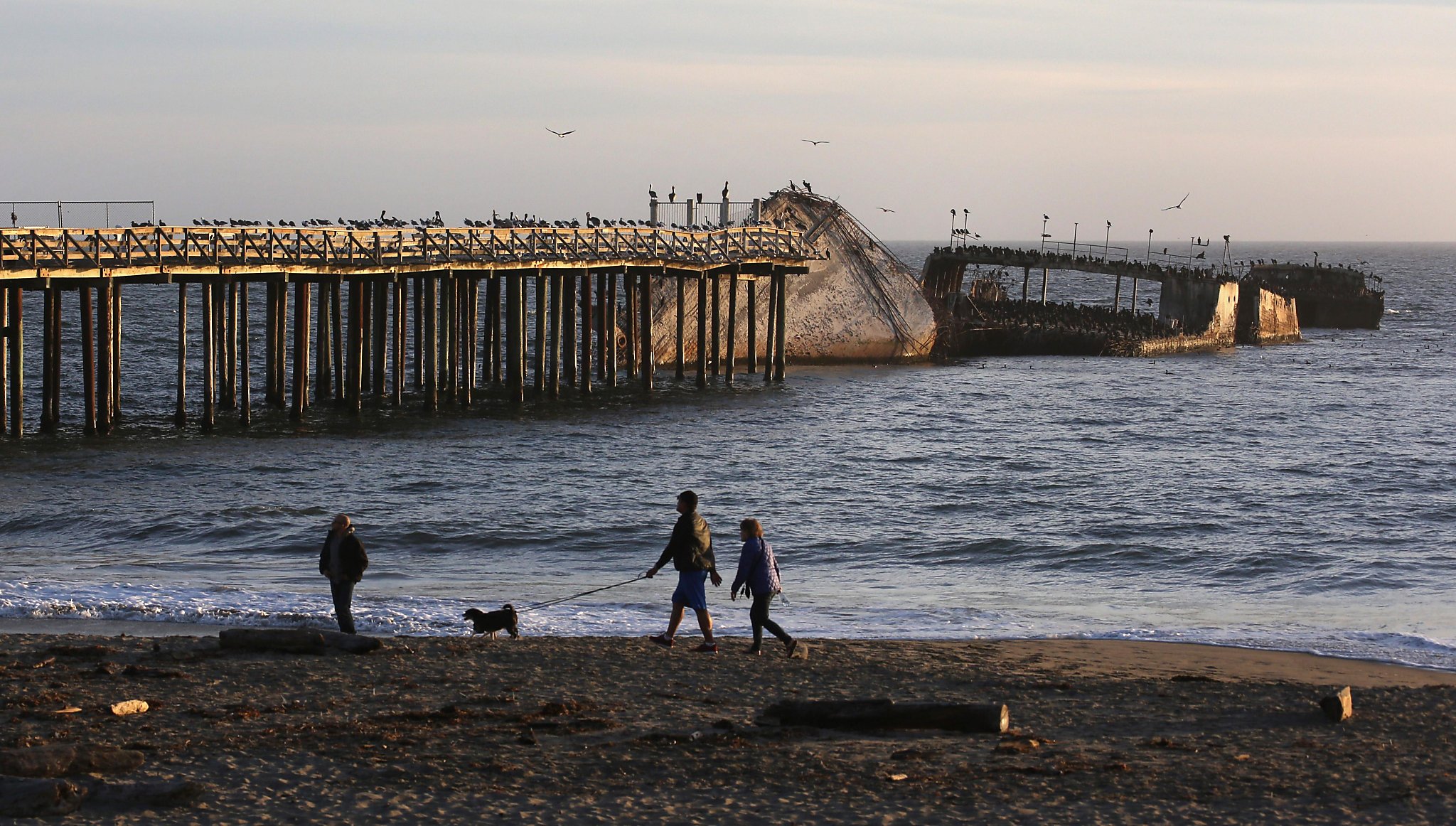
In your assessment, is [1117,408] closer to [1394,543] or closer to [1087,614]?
[1394,543]

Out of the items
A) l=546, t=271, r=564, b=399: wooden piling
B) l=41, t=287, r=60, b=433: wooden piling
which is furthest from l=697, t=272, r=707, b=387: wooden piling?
l=41, t=287, r=60, b=433: wooden piling

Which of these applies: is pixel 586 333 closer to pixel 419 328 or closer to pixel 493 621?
pixel 419 328

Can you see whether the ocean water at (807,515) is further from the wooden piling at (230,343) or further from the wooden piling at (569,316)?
the wooden piling at (569,316)

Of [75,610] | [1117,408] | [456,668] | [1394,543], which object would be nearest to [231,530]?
[75,610]

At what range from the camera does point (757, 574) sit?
16.6 m

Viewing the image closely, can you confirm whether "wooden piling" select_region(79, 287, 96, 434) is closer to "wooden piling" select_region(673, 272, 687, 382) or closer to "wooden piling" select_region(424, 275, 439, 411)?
"wooden piling" select_region(424, 275, 439, 411)

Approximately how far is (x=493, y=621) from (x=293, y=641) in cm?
235

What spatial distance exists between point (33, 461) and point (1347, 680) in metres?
26.0

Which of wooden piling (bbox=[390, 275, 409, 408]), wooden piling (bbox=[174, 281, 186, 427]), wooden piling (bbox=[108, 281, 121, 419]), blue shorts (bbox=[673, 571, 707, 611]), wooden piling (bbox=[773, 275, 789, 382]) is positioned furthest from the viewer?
wooden piling (bbox=[773, 275, 789, 382])

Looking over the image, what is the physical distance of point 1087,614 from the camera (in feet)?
73.6

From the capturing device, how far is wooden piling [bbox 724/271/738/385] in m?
54.3

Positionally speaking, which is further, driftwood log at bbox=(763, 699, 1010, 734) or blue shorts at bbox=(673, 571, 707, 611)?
blue shorts at bbox=(673, 571, 707, 611)

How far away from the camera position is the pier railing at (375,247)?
3459cm

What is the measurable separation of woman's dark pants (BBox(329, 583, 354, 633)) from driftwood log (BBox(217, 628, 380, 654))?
1.95 feet
